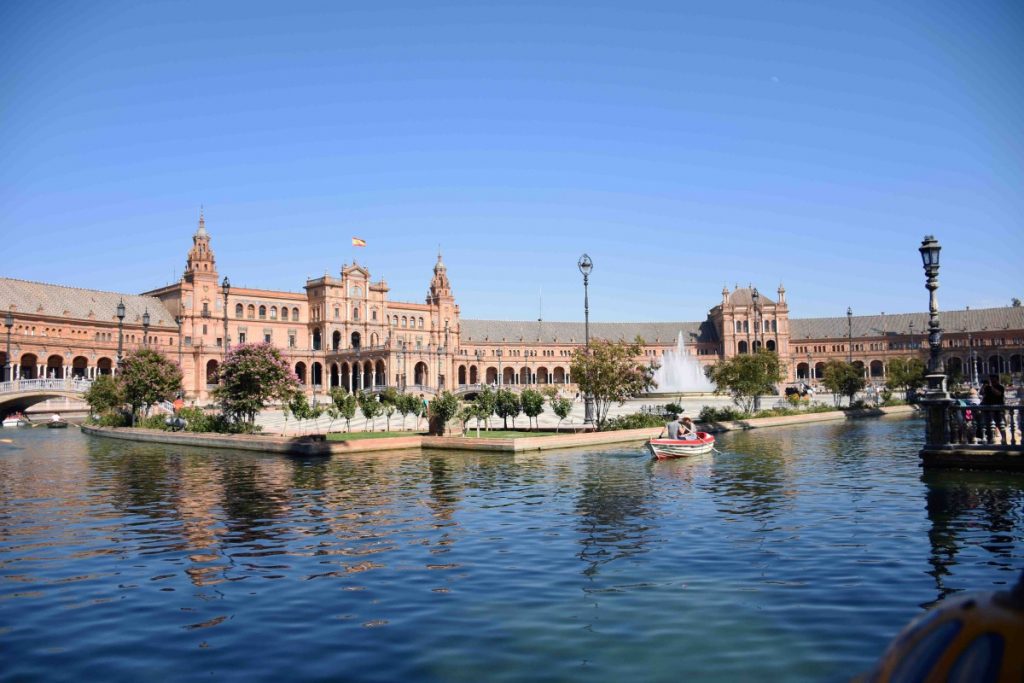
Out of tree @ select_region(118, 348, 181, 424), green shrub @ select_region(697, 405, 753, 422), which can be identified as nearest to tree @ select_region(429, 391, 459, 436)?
green shrub @ select_region(697, 405, 753, 422)

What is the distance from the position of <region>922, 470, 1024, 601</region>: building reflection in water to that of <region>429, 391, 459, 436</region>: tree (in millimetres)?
19225

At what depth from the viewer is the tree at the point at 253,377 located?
119 ft

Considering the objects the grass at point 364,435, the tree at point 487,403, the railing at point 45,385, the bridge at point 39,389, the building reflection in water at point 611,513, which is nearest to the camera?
the building reflection in water at point 611,513

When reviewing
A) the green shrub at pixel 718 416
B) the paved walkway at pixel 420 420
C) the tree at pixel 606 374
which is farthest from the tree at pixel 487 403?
the green shrub at pixel 718 416

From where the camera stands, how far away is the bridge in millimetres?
58312

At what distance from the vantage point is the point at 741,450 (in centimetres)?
3002

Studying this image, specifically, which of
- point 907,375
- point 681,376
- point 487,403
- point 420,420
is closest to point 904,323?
point 681,376

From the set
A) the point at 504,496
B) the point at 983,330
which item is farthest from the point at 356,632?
the point at 983,330

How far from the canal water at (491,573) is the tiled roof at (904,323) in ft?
416

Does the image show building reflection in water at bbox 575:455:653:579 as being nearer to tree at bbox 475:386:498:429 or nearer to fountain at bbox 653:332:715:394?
tree at bbox 475:386:498:429

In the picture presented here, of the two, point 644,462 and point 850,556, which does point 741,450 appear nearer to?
point 644,462

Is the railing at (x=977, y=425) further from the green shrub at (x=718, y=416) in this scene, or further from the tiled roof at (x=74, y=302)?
the tiled roof at (x=74, y=302)

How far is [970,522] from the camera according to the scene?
45.4ft

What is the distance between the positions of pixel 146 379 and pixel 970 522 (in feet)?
134
